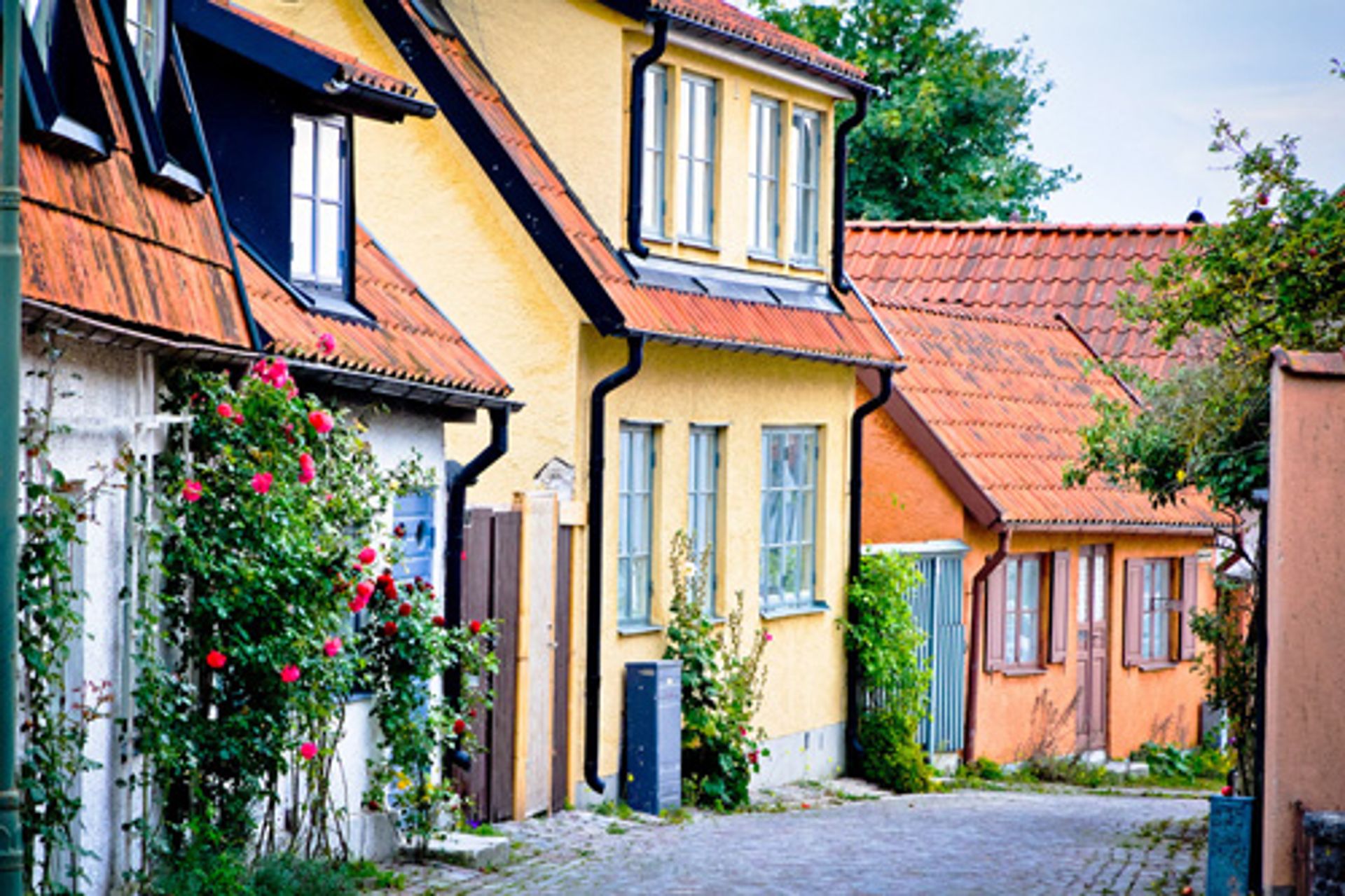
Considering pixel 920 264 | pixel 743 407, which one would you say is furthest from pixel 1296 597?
pixel 920 264

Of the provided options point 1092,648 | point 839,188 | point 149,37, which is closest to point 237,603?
point 149,37

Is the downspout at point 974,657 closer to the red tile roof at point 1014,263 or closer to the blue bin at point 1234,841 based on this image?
the red tile roof at point 1014,263

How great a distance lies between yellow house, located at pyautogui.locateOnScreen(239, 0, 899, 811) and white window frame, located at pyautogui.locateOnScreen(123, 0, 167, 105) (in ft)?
19.0

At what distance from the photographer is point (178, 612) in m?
10.5

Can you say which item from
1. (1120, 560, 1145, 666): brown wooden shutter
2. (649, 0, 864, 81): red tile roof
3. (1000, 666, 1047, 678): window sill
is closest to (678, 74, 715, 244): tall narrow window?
(649, 0, 864, 81): red tile roof

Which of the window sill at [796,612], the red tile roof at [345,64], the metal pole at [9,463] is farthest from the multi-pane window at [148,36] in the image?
the window sill at [796,612]

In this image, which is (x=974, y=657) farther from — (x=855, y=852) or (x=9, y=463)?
(x=9, y=463)

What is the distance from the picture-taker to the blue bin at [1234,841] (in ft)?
40.0

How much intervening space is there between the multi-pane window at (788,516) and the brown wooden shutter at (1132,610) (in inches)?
247

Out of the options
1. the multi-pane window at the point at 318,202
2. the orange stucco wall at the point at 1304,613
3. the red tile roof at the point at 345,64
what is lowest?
the orange stucco wall at the point at 1304,613

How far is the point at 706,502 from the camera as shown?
18.5m

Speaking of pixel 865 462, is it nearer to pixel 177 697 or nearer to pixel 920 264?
pixel 920 264

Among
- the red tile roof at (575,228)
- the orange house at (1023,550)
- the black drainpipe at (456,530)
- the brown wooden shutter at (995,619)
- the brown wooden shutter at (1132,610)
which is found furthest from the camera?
the brown wooden shutter at (1132,610)

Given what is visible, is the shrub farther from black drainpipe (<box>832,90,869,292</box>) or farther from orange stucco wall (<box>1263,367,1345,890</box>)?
orange stucco wall (<box>1263,367,1345,890</box>)
